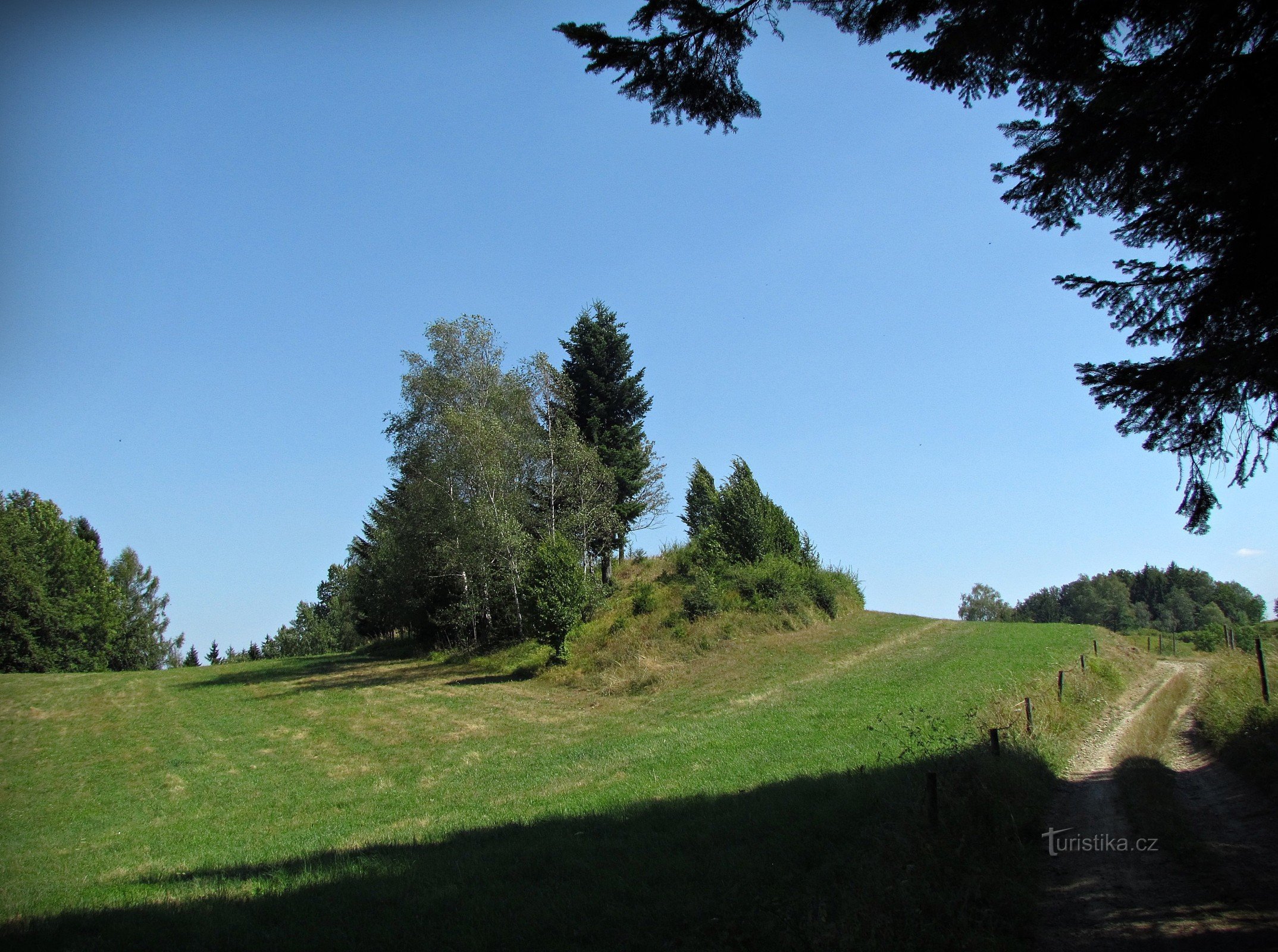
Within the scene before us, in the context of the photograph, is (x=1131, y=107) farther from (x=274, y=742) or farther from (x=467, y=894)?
(x=274, y=742)

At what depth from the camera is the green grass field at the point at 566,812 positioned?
5.96 metres

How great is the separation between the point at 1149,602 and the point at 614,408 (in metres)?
94.4

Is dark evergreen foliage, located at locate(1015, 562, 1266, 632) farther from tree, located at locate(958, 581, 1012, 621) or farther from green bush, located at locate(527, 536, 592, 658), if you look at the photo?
green bush, located at locate(527, 536, 592, 658)

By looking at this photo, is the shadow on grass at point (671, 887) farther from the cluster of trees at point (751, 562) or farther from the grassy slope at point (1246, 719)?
the cluster of trees at point (751, 562)

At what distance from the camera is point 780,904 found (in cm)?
593

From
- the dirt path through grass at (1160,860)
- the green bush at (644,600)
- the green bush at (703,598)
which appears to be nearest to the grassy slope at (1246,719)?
the dirt path through grass at (1160,860)

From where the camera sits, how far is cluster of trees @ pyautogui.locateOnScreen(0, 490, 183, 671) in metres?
47.8

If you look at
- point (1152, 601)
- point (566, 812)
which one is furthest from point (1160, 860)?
point (1152, 601)

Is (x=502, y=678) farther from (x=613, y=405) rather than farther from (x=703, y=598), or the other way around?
(x=613, y=405)

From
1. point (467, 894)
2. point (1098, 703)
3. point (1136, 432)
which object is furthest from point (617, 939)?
point (1098, 703)

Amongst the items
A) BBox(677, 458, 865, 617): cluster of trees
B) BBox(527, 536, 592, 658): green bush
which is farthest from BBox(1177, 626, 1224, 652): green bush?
BBox(527, 536, 592, 658): green bush

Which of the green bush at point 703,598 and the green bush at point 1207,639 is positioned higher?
the green bush at point 703,598

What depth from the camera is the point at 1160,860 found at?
6680mm

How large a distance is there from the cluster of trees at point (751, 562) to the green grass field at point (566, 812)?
596 cm
